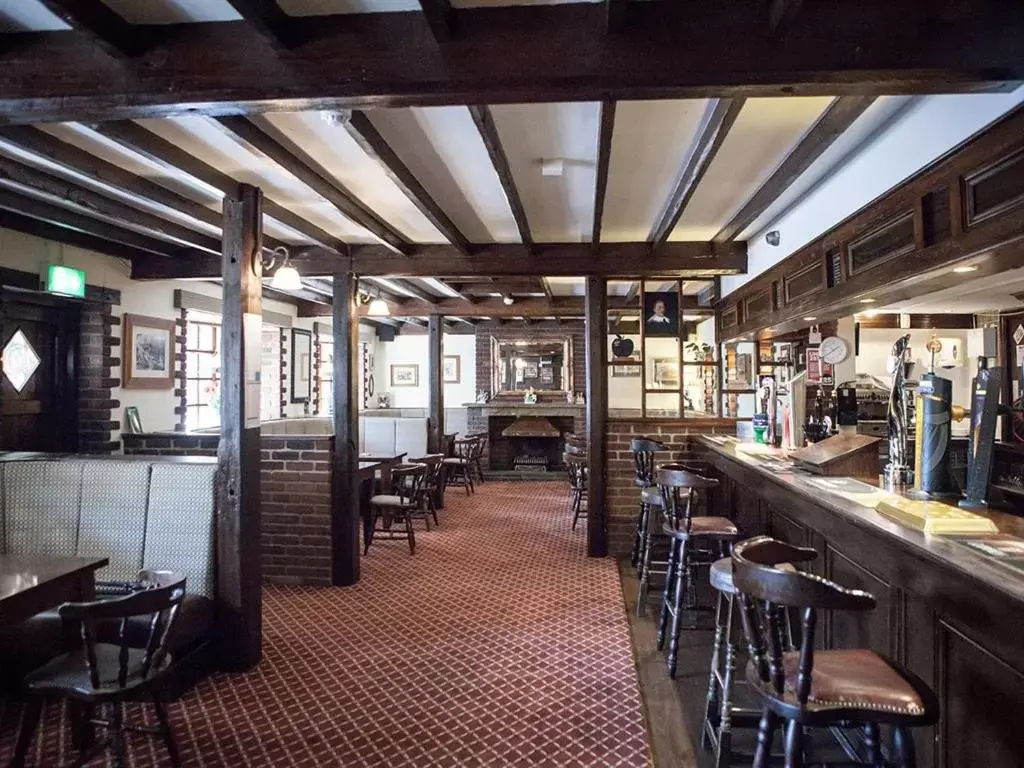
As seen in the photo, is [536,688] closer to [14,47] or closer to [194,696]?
[194,696]

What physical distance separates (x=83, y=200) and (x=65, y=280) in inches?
51.7

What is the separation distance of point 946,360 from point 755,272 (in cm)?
380

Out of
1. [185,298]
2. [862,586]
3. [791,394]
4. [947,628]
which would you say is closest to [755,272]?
[791,394]

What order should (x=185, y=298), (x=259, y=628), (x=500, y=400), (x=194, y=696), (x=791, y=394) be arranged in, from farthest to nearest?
(x=500, y=400) < (x=185, y=298) < (x=791, y=394) < (x=259, y=628) < (x=194, y=696)

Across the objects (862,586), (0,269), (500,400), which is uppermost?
(0,269)

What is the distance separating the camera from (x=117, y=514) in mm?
3123

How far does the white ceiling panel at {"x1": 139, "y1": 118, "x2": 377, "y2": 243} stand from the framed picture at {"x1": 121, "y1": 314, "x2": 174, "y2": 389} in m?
2.11

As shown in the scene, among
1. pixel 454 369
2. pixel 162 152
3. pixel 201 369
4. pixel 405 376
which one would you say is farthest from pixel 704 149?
pixel 405 376

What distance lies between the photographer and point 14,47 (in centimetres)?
202

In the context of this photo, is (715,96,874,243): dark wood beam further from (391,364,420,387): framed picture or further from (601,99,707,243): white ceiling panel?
(391,364,420,387): framed picture

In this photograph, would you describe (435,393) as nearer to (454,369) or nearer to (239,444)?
(454,369)

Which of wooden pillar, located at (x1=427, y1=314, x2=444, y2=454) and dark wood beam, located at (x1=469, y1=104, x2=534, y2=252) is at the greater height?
dark wood beam, located at (x1=469, y1=104, x2=534, y2=252)

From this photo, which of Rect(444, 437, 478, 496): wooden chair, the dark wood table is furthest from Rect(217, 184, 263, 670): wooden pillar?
Rect(444, 437, 478, 496): wooden chair

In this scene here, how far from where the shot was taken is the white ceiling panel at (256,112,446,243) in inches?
106
